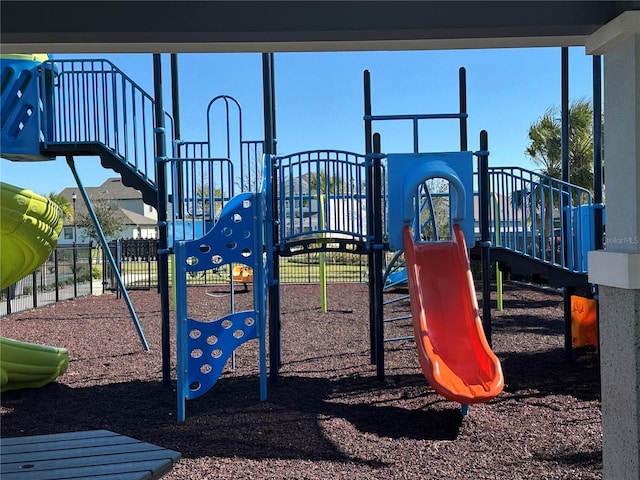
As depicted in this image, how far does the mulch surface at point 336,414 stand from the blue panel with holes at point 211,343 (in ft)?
1.07

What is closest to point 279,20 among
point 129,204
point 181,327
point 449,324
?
point 181,327

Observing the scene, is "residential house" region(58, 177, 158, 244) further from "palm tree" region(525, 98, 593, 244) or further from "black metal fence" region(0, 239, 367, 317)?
"palm tree" region(525, 98, 593, 244)

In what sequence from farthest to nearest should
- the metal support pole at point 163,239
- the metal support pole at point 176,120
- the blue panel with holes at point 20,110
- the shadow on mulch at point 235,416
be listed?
the blue panel with holes at point 20,110 < the metal support pole at point 176,120 < the metal support pole at point 163,239 < the shadow on mulch at point 235,416

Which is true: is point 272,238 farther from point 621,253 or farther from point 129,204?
point 129,204

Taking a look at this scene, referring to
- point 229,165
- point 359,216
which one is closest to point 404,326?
point 359,216

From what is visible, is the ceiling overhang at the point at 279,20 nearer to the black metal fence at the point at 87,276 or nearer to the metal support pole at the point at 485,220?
the metal support pole at the point at 485,220

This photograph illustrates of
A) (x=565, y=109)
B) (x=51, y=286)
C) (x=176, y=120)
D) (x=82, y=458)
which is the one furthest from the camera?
(x=51, y=286)

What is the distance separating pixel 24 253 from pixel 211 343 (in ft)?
8.19

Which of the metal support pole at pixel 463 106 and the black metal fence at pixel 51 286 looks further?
the black metal fence at pixel 51 286

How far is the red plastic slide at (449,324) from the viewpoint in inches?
200

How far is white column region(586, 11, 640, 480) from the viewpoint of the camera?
3.08 meters

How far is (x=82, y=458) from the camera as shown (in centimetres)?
293

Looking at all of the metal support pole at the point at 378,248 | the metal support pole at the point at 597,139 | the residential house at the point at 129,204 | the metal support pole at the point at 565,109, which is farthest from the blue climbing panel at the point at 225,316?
the residential house at the point at 129,204

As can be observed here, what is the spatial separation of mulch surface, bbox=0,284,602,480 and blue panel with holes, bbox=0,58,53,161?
2.92 m
